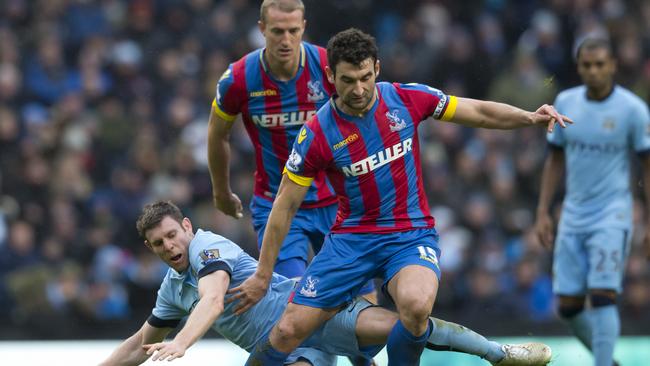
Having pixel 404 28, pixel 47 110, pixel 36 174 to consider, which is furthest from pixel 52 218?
pixel 404 28

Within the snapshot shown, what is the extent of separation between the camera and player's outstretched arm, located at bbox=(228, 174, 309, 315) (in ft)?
22.4

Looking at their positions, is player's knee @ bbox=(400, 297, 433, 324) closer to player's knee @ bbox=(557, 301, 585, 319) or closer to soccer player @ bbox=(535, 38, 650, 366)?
soccer player @ bbox=(535, 38, 650, 366)

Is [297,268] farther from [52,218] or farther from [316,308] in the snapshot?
[52,218]

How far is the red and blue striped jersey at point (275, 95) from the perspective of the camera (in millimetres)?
7523

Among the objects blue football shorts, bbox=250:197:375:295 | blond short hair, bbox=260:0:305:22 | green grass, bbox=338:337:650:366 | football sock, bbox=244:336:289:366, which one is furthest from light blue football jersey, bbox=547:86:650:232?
football sock, bbox=244:336:289:366

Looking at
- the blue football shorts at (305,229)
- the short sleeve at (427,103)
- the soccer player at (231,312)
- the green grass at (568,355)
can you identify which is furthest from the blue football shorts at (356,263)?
the green grass at (568,355)

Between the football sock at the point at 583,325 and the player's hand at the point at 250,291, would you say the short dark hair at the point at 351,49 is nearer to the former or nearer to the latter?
the player's hand at the point at 250,291

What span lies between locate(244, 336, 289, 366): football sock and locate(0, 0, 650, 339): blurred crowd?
14.3 ft

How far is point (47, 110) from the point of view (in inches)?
525

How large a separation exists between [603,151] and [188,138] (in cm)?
547

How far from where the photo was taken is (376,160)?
682cm

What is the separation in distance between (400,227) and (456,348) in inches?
31.1

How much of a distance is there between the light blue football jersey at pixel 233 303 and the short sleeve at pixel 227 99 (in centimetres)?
92

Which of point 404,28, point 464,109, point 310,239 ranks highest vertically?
point 404,28
